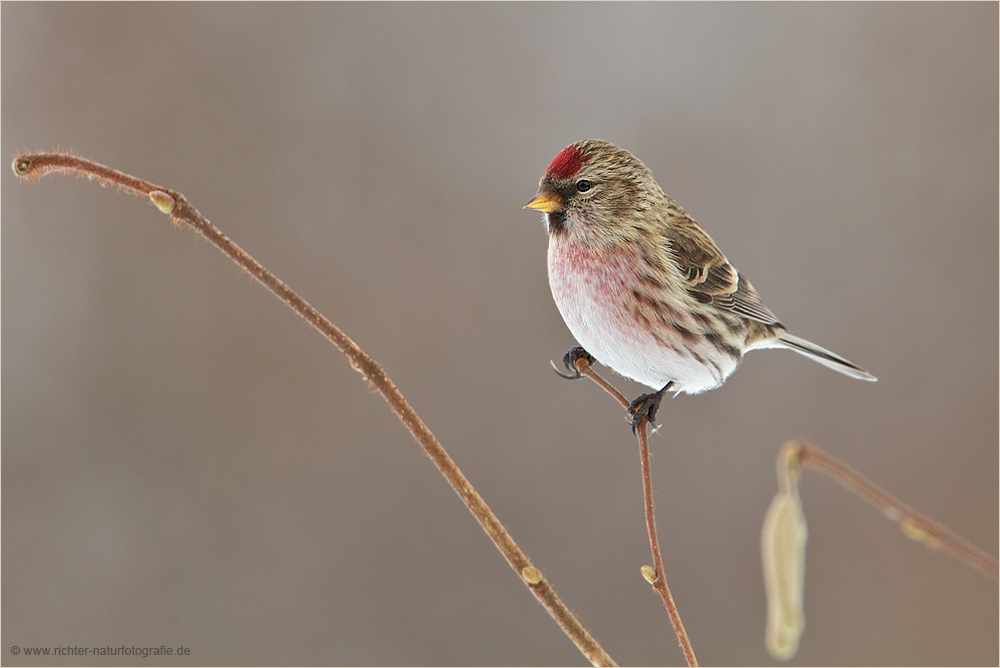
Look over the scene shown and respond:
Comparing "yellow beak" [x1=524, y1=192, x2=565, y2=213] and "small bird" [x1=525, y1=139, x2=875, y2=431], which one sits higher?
"yellow beak" [x1=524, y1=192, x2=565, y2=213]

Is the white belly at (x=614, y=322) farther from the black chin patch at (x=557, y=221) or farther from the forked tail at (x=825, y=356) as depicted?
Answer: the forked tail at (x=825, y=356)

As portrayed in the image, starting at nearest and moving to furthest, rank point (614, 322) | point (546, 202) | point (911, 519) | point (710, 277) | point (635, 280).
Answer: point (911, 519) < point (546, 202) < point (614, 322) < point (635, 280) < point (710, 277)

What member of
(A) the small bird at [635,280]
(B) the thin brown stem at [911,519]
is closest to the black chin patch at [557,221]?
(A) the small bird at [635,280]

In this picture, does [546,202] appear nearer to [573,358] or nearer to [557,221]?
[557,221]

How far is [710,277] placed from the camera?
1.50 metres

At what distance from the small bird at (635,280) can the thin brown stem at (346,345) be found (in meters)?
0.39

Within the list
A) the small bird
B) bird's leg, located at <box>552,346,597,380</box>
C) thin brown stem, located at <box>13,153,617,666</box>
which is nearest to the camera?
thin brown stem, located at <box>13,153,617,666</box>

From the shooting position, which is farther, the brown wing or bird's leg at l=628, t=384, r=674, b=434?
the brown wing

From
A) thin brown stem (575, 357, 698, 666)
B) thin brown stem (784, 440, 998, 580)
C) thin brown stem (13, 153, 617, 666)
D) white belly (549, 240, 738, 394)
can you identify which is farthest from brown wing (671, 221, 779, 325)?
thin brown stem (13, 153, 617, 666)

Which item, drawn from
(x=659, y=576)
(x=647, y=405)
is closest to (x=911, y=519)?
(x=659, y=576)

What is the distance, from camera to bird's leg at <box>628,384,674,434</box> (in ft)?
4.02

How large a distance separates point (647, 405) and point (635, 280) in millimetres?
193

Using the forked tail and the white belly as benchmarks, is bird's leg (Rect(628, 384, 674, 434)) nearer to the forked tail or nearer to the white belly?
the white belly

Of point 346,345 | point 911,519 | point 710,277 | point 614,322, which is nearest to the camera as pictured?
point 346,345
